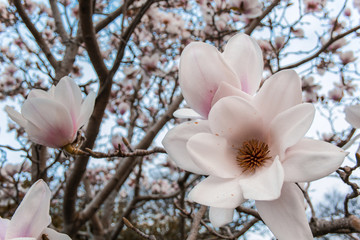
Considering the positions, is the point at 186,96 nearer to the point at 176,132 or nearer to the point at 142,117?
the point at 176,132

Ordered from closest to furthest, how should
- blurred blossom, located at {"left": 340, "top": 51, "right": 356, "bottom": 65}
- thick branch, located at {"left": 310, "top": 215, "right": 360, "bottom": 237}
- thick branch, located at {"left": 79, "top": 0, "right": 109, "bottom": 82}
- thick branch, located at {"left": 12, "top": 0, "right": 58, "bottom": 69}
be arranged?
thick branch, located at {"left": 310, "top": 215, "right": 360, "bottom": 237}
thick branch, located at {"left": 79, "top": 0, "right": 109, "bottom": 82}
thick branch, located at {"left": 12, "top": 0, "right": 58, "bottom": 69}
blurred blossom, located at {"left": 340, "top": 51, "right": 356, "bottom": 65}

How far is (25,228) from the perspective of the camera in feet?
1.85

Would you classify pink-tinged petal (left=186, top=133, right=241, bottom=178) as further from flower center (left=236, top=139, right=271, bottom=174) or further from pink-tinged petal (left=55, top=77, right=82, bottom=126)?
pink-tinged petal (left=55, top=77, right=82, bottom=126)

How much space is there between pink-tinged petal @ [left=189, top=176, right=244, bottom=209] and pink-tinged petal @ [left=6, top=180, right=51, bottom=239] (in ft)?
0.98

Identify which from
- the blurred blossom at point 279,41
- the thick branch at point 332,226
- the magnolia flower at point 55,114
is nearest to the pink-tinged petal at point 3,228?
the magnolia flower at point 55,114

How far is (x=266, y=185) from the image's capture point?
46 cm

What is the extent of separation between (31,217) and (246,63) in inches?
20.6

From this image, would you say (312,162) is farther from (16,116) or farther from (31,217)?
(16,116)

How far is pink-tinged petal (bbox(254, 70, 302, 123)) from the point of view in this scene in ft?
1.75

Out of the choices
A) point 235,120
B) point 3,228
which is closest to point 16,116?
A: point 3,228

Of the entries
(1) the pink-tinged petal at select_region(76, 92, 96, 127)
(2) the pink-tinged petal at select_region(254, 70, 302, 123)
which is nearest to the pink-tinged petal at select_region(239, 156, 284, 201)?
(2) the pink-tinged petal at select_region(254, 70, 302, 123)

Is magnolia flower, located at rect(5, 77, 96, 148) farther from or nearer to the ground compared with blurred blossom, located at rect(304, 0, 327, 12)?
nearer to the ground

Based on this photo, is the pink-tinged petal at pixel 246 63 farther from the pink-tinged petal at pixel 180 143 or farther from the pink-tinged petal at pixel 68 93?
the pink-tinged petal at pixel 68 93

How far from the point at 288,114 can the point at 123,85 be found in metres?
2.76
